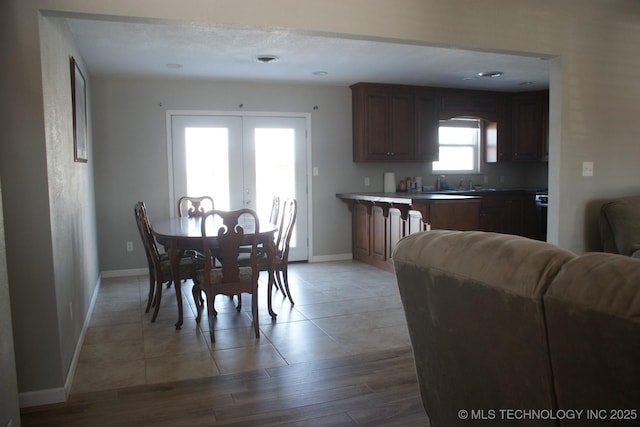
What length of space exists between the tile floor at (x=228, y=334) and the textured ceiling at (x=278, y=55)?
86.4 inches

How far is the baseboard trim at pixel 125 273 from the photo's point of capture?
571 centimetres

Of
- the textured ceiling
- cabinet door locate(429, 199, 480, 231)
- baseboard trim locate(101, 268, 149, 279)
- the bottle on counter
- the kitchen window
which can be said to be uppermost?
the textured ceiling

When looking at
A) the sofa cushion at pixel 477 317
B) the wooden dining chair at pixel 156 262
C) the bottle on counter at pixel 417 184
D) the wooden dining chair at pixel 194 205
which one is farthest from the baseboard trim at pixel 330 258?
the sofa cushion at pixel 477 317

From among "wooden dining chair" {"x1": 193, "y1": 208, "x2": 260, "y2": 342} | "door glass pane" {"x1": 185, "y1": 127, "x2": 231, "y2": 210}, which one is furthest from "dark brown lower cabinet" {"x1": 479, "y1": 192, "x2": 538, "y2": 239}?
"wooden dining chair" {"x1": 193, "y1": 208, "x2": 260, "y2": 342}

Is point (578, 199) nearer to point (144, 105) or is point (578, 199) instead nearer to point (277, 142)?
point (277, 142)

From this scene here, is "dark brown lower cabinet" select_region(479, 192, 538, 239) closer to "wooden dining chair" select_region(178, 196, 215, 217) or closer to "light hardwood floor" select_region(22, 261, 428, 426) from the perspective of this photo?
"light hardwood floor" select_region(22, 261, 428, 426)

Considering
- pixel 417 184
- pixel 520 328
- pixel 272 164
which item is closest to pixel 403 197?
pixel 417 184

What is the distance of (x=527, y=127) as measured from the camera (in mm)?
7152

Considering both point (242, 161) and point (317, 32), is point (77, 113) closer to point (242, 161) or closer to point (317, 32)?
point (317, 32)

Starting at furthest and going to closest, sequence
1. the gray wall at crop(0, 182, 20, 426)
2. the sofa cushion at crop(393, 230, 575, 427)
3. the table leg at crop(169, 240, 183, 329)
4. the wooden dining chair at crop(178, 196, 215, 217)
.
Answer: the wooden dining chair at crop(178, 196, 215, 217)
the table leg at crop(169, 240, 183, 329)
the gray wall at crop(0, 182, 20, 426)
the sofa cushion at crop(393, 230, 575, 427)

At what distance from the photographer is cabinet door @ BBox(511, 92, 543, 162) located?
23.2 feet

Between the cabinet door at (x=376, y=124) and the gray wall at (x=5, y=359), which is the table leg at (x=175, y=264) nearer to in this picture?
the gray wall at (x=5, y=359)

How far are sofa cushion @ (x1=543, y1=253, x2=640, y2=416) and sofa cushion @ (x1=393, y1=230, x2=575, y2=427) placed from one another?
4 centimetres

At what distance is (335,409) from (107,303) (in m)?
2.98
